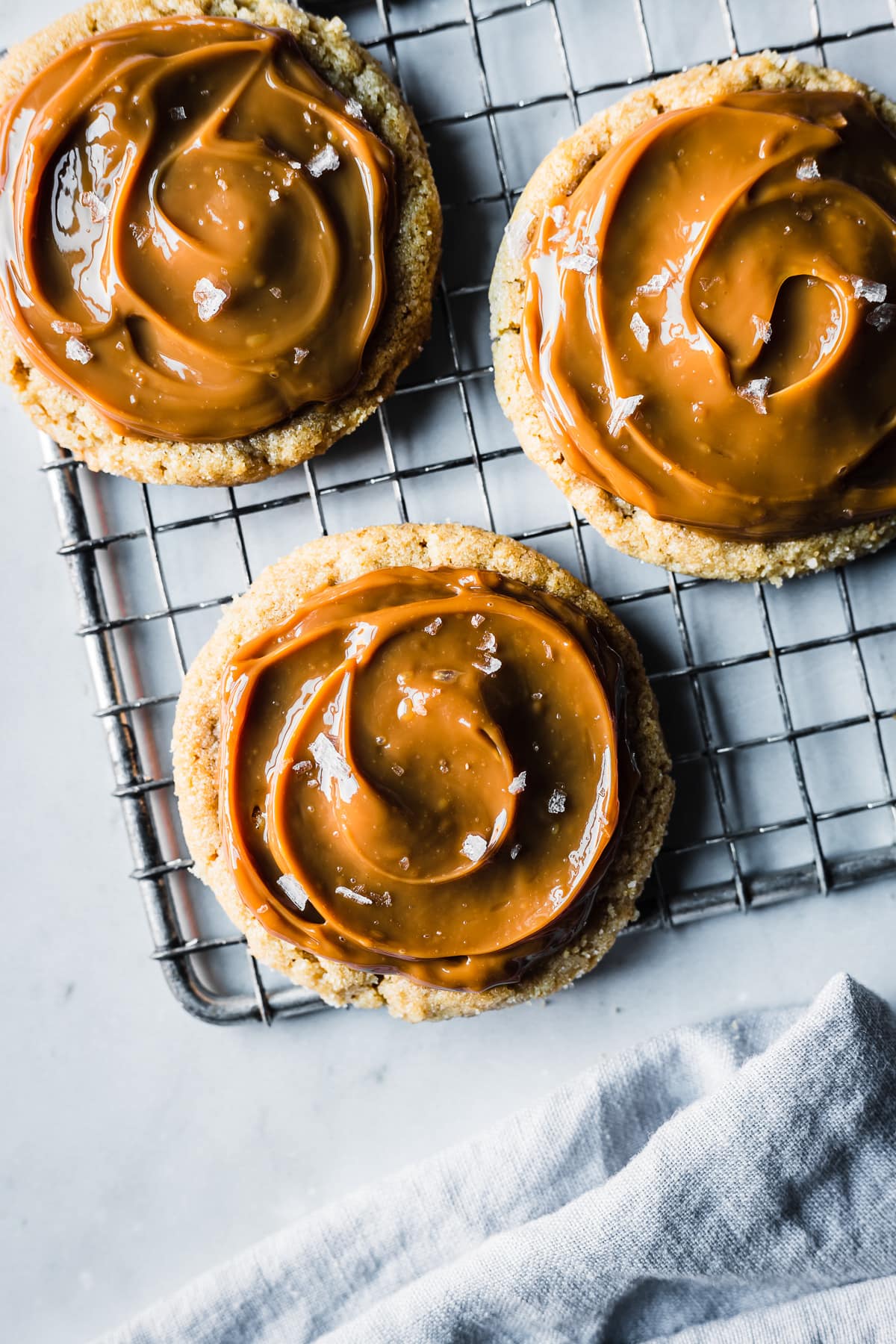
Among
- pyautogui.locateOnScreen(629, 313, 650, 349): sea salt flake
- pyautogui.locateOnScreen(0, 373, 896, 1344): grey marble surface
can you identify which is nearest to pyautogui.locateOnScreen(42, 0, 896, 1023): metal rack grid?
pyautogui.locateOnScreen(0, 373, 896, 1344): grey marble surface

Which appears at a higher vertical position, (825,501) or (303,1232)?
(825,501)

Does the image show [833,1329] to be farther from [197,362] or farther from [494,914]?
[197,362]

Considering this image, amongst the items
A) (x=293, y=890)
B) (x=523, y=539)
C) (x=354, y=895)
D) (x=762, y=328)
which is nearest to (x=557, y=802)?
(x=354, y=895)

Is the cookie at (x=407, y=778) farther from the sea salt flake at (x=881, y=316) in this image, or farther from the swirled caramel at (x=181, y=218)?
the sea salt flake at (x=881, y=316)

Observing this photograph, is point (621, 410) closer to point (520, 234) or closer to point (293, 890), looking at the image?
point (520, 234)

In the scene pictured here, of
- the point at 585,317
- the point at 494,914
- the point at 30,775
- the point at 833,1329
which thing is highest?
the point at 585,317

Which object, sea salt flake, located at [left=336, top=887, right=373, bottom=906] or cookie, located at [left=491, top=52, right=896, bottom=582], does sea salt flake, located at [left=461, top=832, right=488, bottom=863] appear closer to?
sea salt flake, located at [left=336, top=887, right=373, bottom=906]

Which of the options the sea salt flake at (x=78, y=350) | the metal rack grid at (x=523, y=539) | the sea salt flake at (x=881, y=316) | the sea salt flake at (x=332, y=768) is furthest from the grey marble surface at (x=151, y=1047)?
the sea salt flake at (x=881, y=316)

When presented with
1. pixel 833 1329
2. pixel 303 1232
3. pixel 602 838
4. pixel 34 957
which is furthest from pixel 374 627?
pixel 833 1329

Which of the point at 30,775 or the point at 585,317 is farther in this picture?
the point at 30,775
